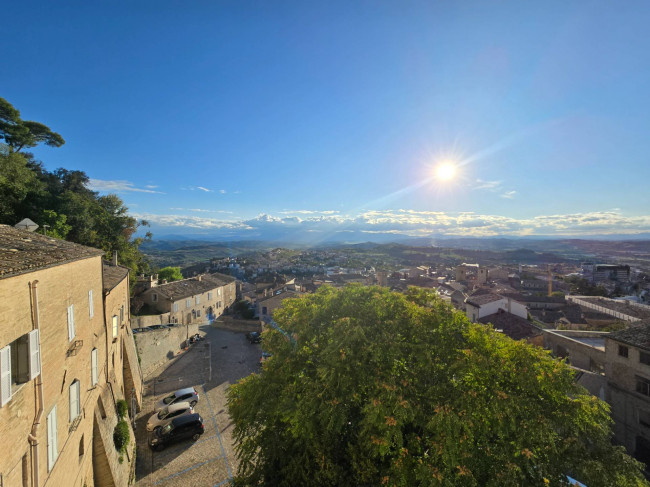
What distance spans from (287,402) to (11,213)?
31.7 metres

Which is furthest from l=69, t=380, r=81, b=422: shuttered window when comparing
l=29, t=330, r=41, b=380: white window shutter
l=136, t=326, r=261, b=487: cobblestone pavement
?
l=136, t=326, r=261, b=487: cobblestone pavement

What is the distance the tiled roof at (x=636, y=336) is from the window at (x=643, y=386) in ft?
6.54

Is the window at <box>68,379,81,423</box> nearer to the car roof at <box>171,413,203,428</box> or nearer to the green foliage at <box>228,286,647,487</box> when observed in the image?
the green foliage at <box>228,286,647,487</box>

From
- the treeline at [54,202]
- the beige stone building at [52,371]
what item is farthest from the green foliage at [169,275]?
the beige stone building at [52,371]

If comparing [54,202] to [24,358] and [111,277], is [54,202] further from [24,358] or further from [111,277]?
[24,358]

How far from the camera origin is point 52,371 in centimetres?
833

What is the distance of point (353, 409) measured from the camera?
9.87m

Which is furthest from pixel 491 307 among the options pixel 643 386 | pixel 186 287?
pixel 186 287

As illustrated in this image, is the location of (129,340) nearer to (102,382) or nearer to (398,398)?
(102,382)

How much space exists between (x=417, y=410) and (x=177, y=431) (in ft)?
53.5

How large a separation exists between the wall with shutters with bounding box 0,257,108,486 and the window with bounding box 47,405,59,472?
195 millimetres

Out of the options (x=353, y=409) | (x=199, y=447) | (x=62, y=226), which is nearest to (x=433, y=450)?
(x=353, y=409)

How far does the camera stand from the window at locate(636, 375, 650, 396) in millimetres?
16878

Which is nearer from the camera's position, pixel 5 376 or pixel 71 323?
pixel 5 376
